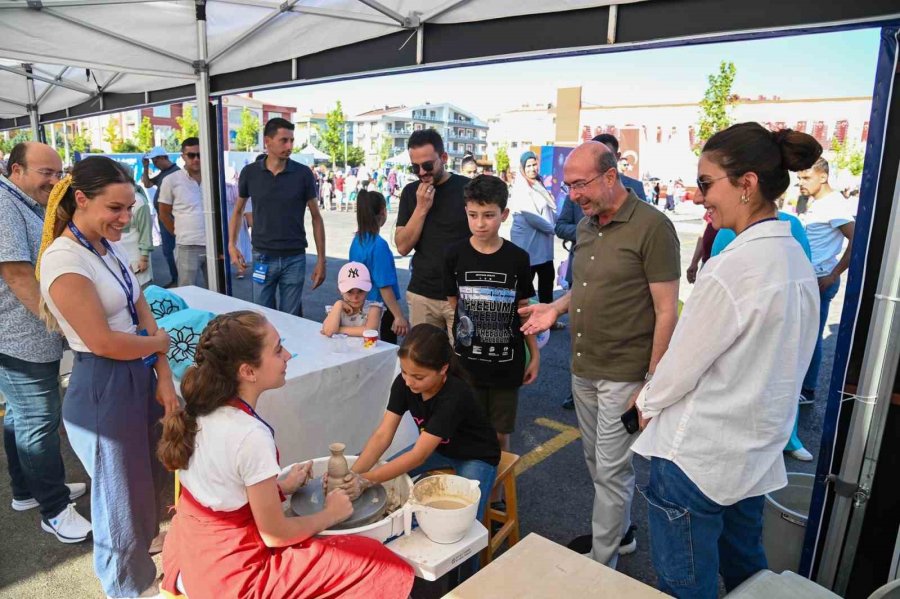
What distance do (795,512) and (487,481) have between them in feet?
4.10

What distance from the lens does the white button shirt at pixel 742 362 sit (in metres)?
1.46

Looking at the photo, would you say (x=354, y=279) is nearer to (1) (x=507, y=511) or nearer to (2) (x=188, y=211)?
(1) (x=507, y=511)

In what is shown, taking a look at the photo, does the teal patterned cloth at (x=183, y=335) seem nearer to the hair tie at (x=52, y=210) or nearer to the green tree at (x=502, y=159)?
the hair tie at (x=52, y=210)

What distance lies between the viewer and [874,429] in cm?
198

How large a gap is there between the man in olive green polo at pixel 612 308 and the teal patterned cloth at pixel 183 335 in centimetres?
156

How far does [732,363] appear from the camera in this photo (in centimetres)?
152

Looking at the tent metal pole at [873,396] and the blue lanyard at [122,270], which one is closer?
the tent metal pole at [873,396]

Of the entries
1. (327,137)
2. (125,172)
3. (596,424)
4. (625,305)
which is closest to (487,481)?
(596,424)

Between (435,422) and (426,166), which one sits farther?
(426,166)

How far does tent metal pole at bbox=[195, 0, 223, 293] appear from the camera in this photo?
4.71 meters

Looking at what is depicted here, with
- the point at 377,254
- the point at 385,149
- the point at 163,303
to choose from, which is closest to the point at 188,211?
the point at 163,303

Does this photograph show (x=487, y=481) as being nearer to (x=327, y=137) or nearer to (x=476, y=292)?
(x=476, y=292)

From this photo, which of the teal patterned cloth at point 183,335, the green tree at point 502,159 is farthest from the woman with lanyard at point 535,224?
the green tree at point 502,159

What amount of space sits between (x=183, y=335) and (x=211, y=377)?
1.27 metres
